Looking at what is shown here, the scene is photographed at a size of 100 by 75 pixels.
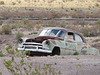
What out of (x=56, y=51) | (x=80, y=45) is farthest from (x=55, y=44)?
(x=80, y=45)

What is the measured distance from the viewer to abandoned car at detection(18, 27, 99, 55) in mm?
14000

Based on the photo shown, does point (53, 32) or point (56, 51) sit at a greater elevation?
point (53, 32)

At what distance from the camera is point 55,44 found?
14242 millimetres

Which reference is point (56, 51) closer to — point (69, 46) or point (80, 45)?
point (69, 46)

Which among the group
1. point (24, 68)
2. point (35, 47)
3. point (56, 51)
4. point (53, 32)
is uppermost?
point (24, 68)

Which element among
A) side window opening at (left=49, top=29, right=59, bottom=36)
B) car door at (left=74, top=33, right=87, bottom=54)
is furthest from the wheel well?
car door at (left=74, top=33, right=87, bottom=54)

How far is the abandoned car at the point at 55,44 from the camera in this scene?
1400 centimetres

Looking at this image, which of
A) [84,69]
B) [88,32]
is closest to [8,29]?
[88,32]

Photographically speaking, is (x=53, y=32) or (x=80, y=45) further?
(x=80, y=45)

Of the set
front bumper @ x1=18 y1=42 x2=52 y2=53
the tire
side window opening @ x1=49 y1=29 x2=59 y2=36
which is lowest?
the tire

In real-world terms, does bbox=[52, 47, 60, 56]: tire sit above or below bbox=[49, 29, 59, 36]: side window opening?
below

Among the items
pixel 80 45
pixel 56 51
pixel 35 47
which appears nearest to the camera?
pixel 35 47

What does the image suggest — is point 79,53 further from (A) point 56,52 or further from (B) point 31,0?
(B) point 31,0

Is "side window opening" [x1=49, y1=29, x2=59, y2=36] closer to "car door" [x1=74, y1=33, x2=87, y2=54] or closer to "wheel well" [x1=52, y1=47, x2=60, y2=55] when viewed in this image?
"wheel well" [x1=52, y1=47, x2=60, y2=55]
